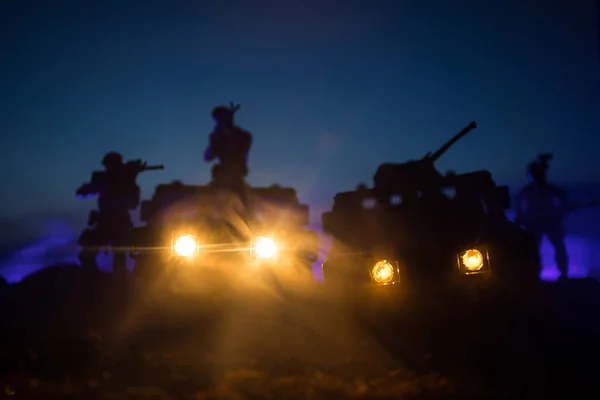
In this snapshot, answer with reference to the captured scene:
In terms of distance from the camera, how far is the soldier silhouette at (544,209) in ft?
31.2

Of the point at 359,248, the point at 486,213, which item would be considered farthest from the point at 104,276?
the point at 486,213

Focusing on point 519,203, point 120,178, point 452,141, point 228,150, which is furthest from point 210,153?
point 519,203

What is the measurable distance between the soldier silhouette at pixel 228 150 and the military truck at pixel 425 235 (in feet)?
8.80

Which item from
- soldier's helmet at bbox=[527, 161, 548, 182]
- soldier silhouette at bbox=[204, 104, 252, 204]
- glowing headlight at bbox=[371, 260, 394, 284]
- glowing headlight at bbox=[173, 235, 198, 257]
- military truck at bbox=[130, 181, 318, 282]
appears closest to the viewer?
glowing headlight at bbox=[371, 260, 394, 284]

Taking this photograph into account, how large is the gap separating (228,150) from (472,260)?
511 centimetres

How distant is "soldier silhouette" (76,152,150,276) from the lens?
9.41 meters

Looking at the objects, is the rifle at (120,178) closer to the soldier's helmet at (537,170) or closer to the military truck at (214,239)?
the military truck at (214,239)

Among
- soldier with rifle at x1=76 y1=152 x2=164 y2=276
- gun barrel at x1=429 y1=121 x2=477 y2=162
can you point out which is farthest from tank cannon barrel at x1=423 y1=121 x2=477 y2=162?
soldier with rifle at x1=76 y1=152 x2=164 y2=276

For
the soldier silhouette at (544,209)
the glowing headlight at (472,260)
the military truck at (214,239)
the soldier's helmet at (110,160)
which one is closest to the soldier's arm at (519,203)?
the soldier silhouette at (544,209)

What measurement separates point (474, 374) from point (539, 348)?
40.8 inches

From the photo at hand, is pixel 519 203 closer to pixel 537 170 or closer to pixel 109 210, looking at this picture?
pixel 537 170

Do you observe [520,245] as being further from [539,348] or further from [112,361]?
[112,361]

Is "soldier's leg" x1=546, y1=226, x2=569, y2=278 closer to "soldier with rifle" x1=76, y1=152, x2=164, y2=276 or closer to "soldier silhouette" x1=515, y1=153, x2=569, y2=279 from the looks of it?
"soldier silhouette" x1=515, y1=153, x2=569, y2=279

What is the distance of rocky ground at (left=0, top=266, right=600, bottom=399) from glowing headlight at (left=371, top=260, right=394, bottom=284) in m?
0.30
